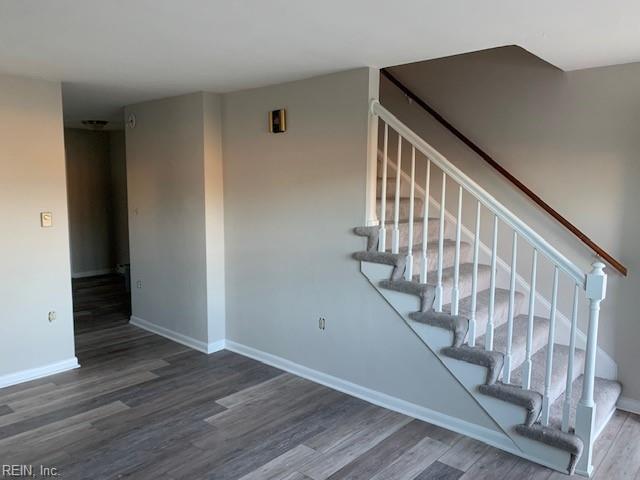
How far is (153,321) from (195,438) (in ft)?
7.58

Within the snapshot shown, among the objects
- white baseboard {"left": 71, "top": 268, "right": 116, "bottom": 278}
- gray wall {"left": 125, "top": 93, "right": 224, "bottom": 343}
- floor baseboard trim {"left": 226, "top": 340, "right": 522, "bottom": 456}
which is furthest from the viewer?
white baseboard {"left": 71, "top": 268, "right": 116, "bottom": 278}

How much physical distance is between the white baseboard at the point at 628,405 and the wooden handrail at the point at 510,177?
862 mm

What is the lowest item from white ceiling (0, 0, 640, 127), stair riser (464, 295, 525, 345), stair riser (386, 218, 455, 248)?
stair riser (464, 295, 525, 345)

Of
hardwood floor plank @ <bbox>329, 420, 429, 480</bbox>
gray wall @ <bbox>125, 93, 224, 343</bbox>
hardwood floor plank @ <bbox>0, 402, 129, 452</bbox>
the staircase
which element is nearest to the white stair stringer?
the staircase

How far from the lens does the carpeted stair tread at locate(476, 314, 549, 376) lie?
10.3ft

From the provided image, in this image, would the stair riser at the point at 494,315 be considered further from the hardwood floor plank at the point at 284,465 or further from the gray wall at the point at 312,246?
the hardwood floor plank at the point at 284,465

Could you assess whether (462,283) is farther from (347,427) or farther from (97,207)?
(97,207)

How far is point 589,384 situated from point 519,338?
0.67 meters

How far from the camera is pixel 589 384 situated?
102 inches

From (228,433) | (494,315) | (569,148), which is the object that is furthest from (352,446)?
(569,148)

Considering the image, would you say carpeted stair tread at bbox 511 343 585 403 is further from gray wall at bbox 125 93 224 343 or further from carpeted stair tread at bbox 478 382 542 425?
gray wall at bbox 125 93 224 343

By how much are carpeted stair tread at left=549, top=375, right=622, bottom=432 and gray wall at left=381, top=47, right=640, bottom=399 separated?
0.53 feet

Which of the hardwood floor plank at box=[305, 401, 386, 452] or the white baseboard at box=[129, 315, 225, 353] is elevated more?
the white baseboard at box=[129, 315, 225, 353]

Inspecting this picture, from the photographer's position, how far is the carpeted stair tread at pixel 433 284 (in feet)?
10.3
